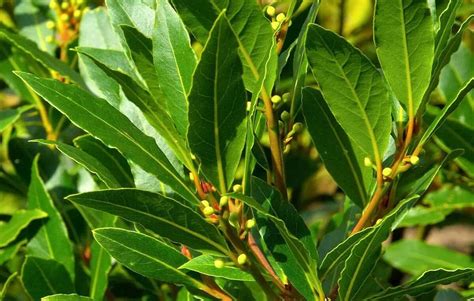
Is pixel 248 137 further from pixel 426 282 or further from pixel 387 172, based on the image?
pixel 426 282

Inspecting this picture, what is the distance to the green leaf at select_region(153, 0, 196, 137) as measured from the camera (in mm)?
1112

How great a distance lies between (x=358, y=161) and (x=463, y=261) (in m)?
0.85

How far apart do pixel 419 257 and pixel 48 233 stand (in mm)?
898

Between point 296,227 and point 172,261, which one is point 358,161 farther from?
point 172,261

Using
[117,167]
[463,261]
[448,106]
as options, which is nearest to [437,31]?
[448,106]

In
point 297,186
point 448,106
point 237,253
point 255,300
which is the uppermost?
point 448,106

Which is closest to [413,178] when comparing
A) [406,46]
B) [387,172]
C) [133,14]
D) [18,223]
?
[387,172]

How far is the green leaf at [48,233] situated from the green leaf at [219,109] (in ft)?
1.72

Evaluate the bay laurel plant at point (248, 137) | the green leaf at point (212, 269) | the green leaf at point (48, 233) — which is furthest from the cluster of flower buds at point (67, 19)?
the green leaf at point (212, 269)

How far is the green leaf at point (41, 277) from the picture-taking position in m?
1.40

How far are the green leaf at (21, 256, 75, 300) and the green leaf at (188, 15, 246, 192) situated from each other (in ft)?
1.46

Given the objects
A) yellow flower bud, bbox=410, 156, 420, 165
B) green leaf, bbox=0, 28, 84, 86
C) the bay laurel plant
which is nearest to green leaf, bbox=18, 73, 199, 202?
the bay laurel plant

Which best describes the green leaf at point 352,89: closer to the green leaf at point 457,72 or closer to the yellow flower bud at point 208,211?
the yellow flower bud at point 208,211

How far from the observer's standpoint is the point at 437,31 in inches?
43.6
